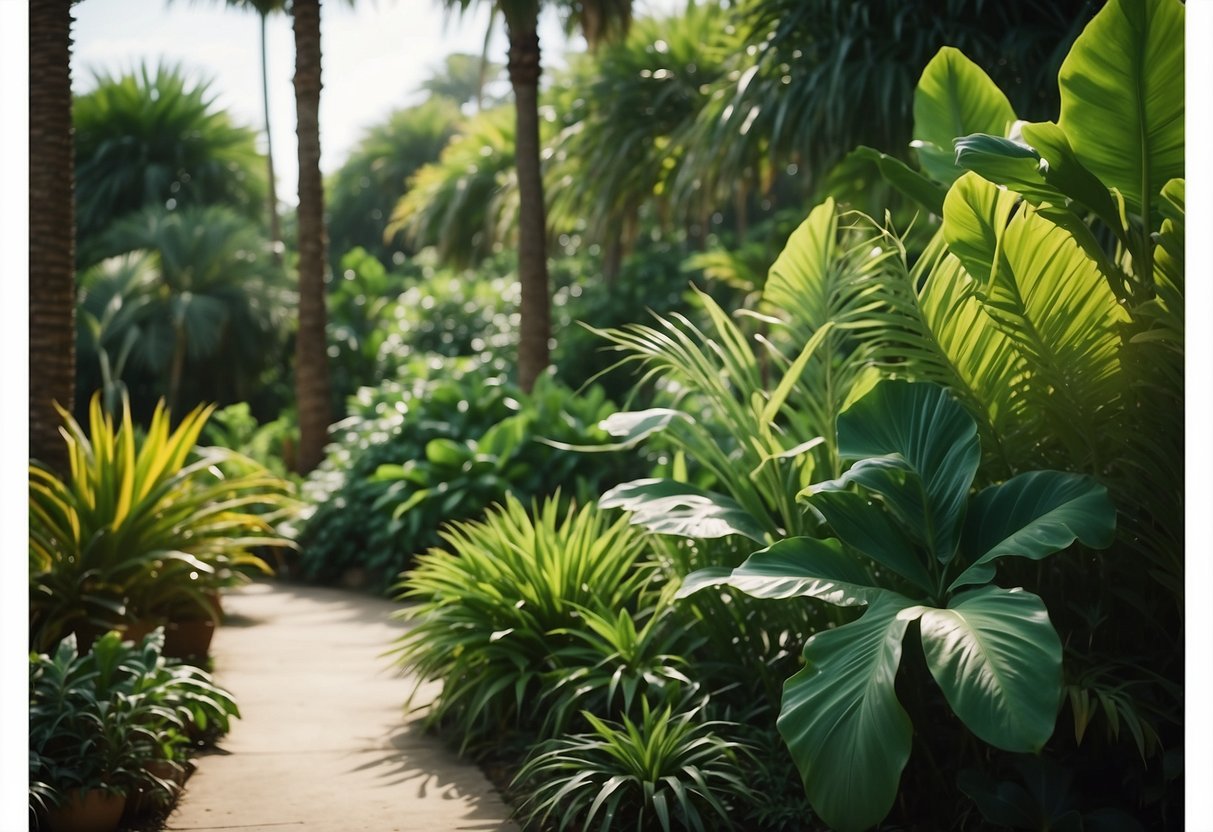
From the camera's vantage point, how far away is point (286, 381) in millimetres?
14914

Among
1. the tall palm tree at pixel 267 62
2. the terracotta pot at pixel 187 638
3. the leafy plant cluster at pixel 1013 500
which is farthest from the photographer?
the tall palm tree at pixel 267 62

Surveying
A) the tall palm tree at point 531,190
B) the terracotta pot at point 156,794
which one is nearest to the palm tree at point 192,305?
the tall palm tree at point 531,190

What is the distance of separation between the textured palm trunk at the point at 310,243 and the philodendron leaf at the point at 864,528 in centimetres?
750

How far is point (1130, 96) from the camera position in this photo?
284 cm

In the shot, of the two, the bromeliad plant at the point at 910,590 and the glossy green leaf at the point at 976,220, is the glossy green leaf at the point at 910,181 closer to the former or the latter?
the glossy green leaf at the point at 976,220

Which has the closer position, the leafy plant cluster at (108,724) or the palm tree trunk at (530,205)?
the leafy plant cluster at (108,724)

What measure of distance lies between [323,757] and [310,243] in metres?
6.69

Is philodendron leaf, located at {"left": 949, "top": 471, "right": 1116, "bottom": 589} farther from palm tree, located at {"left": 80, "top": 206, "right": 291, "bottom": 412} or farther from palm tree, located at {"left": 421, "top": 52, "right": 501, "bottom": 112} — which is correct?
palm tree, located at {"left": 421, "top": 52, "right": 501, "bottom": 112}

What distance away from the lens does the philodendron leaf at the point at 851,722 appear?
2293mm

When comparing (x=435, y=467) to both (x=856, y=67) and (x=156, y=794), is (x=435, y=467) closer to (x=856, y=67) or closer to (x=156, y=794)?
(x=856, y=67)

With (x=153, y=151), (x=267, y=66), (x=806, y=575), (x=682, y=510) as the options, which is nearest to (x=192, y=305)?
(x=153, y=151)

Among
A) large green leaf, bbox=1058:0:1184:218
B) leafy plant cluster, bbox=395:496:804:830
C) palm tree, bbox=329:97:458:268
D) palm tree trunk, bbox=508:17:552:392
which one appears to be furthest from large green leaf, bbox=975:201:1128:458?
palm tree, bbox=329:97:458:268

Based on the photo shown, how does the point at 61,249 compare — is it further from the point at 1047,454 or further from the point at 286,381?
the point at 286,381

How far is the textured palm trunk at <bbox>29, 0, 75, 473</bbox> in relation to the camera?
4.56 meters
